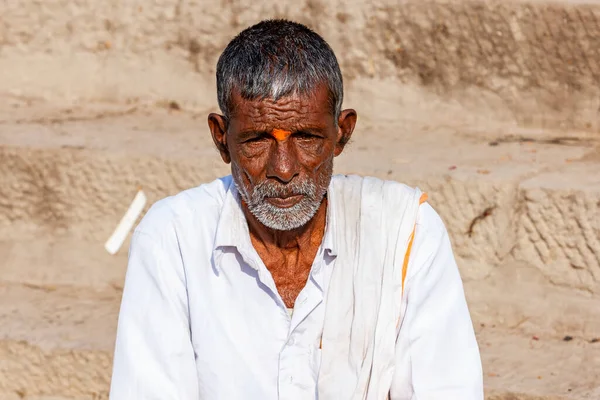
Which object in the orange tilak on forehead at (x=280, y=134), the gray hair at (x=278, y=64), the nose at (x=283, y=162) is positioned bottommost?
the nose at (x=283, y=162)

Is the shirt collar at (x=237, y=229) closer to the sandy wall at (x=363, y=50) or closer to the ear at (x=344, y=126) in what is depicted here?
the ear at (x=344, y=126)

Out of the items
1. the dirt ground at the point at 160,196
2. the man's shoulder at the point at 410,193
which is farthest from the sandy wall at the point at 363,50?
the man's shoulder at the point at 410,193

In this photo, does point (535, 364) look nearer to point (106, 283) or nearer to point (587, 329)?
point (587, 329)

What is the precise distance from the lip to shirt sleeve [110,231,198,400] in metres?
0.30

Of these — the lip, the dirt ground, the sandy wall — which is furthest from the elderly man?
the sandy wall

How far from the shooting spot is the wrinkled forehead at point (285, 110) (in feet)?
8.16

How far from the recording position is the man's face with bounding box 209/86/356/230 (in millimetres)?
2500

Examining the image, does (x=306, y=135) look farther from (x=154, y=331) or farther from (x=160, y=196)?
(x=160, y=196)

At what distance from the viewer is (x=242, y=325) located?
2.56 meters

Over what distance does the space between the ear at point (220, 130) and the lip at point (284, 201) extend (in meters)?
0.22

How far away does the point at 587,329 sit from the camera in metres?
3.81

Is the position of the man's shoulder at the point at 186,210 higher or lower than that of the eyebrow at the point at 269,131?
lower

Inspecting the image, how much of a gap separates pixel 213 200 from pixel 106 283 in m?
1.63

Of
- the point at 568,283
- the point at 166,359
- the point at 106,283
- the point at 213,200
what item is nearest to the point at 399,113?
the point at 568,283
